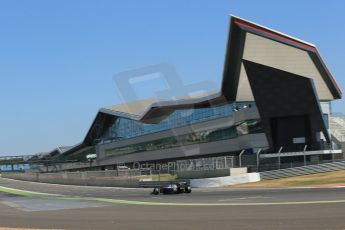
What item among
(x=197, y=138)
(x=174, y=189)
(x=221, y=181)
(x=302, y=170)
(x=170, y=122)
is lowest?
(x=221, y=181)

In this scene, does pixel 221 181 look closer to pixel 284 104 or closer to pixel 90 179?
pixel 284 104

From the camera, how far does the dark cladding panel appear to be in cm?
6625

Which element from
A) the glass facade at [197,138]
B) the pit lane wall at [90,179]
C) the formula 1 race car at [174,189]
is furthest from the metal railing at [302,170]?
the glass facade at [197,138]

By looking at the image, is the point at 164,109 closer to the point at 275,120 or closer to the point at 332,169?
the point at 275,120

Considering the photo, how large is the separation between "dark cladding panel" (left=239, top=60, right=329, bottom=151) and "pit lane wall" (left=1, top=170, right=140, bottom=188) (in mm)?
21003

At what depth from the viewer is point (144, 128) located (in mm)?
109562

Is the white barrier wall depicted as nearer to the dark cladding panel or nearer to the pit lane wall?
the pit lane wall

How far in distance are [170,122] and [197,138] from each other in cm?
1187

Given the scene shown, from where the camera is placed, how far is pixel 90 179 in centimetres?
6750

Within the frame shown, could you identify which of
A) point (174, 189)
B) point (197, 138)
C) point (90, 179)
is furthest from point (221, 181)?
point (197, 138)

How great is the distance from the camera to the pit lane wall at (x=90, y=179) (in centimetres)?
5844

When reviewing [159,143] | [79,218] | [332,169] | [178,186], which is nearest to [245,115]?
[332,169]

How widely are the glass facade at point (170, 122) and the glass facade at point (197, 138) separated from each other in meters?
2.16

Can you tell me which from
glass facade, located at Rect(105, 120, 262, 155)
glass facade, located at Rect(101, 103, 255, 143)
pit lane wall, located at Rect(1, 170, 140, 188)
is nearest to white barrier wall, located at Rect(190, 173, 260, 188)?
pit lane wall, located at Rect(1, 170, 140, 188)
